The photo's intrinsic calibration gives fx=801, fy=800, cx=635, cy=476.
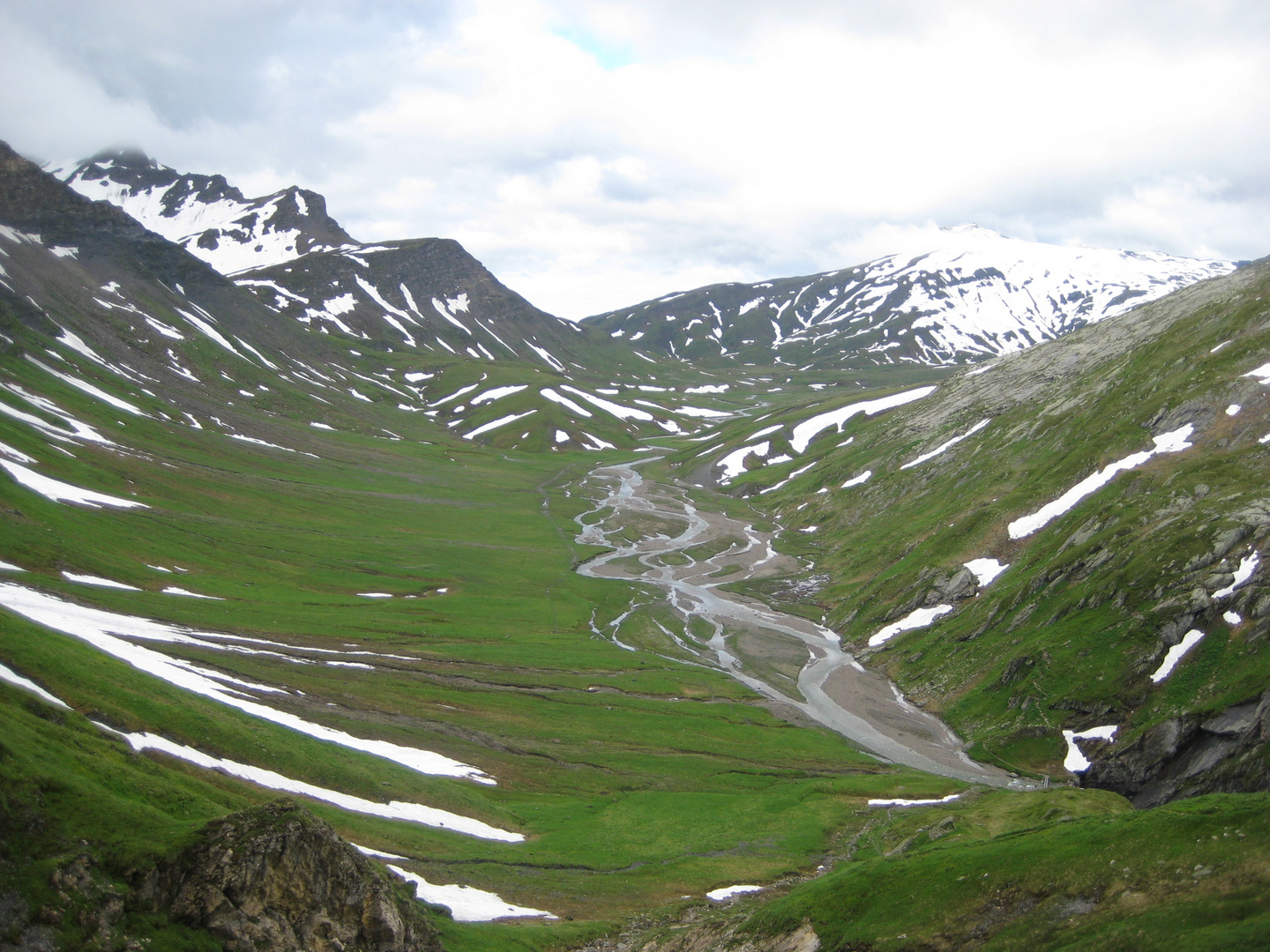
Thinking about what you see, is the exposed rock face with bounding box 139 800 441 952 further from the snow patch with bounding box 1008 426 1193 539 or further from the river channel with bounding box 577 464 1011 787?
the snow patch with bounding box 1008 426 1193 539

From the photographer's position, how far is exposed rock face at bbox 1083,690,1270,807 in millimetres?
42500

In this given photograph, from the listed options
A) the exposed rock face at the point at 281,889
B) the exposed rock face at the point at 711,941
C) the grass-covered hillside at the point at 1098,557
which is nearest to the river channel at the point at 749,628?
the grass-covered hillside at the point at 1098,557

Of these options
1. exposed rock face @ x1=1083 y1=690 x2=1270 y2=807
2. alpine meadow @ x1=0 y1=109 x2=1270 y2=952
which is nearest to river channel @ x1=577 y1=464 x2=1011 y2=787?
alpine meadow @ x1=0 y1=109 x2=1270 y2=952

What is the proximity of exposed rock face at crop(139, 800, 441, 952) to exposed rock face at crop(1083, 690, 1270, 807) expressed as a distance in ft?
135

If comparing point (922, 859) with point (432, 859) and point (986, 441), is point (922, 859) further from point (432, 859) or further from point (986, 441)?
point (986, 441)

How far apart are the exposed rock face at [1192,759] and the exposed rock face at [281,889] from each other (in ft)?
135

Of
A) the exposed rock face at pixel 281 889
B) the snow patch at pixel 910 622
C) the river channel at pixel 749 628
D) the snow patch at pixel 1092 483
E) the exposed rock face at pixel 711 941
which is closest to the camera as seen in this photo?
the exposed rock face at pixel 281 889

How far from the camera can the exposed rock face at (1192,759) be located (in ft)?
139

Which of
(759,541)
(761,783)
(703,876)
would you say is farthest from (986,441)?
(703,876)

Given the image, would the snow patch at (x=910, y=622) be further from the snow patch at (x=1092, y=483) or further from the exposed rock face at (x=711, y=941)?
the exposed rock face at (x=711, y=941)

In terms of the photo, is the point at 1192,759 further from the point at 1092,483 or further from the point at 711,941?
the point at 1092,483

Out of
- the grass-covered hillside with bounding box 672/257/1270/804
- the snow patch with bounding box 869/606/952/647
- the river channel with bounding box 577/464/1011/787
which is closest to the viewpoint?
the grass-covered hillside with bounding box 672/257/1270/804

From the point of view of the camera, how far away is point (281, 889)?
75.9 feet

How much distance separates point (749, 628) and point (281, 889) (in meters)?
78.2
